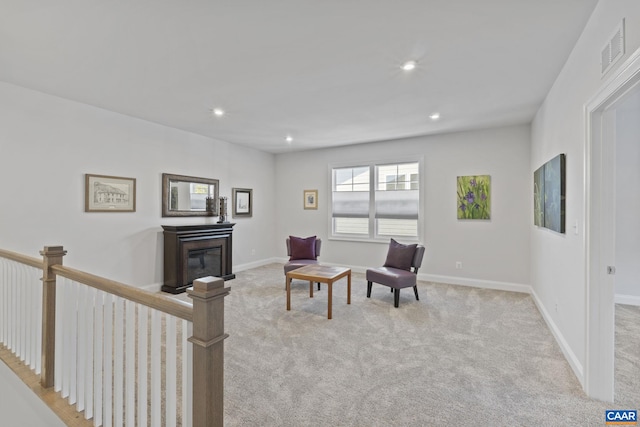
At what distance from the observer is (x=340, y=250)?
640cm

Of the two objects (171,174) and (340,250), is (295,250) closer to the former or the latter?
(340,250)

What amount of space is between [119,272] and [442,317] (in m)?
4.35

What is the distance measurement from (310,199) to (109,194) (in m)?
3.76

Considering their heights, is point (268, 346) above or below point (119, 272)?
below

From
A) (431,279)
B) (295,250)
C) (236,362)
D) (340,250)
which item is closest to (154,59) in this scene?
(236,362)

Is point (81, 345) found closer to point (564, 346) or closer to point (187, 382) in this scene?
point (187, 382)

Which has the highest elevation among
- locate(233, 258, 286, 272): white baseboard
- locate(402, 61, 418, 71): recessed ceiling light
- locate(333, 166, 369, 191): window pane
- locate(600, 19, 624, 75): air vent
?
locate(402, 61, 418, 71): recessed ceiling light

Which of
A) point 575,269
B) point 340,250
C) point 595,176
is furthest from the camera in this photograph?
point 340,250

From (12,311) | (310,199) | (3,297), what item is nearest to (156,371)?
(12,311)

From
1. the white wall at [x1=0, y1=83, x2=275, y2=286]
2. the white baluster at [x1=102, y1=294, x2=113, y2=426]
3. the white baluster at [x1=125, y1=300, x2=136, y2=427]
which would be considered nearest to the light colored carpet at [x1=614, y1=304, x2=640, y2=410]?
the white baluster at [x1=125, y1=300, x2=136, y2=427]

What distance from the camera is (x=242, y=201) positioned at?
20.7 ft

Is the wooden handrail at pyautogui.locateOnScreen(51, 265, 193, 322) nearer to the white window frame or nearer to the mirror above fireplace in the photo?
the mirror above fireplace

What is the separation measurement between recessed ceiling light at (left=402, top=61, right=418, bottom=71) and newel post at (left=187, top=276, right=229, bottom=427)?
2.57 meters

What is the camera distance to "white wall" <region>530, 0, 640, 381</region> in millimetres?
1878
